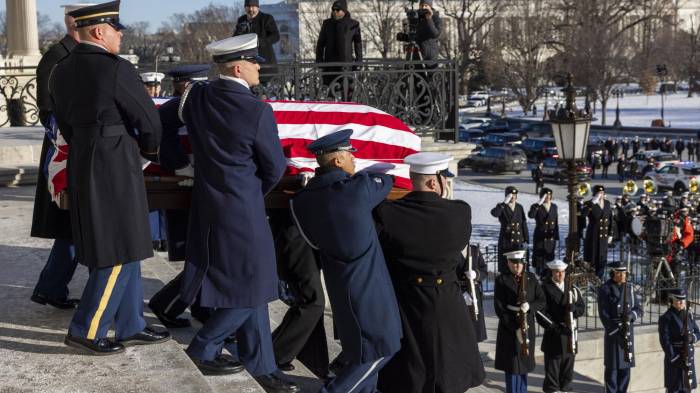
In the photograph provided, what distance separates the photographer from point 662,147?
143 feet

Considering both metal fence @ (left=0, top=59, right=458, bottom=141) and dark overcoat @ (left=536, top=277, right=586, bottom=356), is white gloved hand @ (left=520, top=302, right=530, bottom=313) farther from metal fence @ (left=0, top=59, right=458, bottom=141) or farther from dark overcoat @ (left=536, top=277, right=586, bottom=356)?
metal fence @ (left=0, top=59, right=458, bottom=141)

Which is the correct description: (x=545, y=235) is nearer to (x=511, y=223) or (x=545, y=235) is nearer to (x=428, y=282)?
(x=511, y=223)

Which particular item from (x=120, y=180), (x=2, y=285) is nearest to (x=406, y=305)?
(x=120, y=180)

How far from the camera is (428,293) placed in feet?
16.6

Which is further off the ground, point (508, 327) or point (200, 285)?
point (200, 285)

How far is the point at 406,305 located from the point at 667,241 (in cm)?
1308

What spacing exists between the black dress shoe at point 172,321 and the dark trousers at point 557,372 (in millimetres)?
5350

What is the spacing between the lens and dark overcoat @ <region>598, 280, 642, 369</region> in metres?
10.6

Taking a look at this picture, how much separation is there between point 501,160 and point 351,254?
34.8 meters

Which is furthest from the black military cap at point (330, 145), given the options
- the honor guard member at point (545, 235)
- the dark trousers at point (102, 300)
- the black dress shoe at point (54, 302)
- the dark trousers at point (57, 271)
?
the honor guard member at point (545, 235)

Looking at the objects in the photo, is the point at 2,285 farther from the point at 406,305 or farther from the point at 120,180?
the point at 406,305

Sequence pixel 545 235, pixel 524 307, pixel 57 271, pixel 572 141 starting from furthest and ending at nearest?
pixel 545 235
pixel 572 141
pixel 524 307
pixel 57 271

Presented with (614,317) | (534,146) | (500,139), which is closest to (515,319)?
(614,317)

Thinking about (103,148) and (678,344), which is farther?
(678,344)
